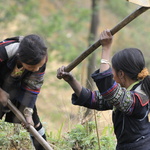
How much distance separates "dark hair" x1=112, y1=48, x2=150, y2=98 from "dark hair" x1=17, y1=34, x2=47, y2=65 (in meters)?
0.73

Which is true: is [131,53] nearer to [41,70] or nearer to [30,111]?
[41,70]

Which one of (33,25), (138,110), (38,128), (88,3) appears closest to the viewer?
(138,110)

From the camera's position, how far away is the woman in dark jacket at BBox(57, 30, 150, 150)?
2.56m

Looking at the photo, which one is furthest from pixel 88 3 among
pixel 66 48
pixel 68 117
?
pixel 68 117

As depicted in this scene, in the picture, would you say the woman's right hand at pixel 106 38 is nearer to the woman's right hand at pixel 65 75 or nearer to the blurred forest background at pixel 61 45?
the woman's right hand at pixel 65 75

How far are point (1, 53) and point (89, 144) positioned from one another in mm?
1487

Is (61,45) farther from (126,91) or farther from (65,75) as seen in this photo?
(126,91)

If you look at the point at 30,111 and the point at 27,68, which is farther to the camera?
the point at 30,111

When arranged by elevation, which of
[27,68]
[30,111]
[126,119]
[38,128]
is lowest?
[38,128]

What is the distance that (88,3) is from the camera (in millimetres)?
27094

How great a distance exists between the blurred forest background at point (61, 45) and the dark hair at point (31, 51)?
1.06 m

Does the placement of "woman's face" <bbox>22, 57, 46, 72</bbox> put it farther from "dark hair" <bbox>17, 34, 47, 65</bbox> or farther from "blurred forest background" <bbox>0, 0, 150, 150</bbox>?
"blurred forest background" <bbox>0, 0, 150, 150</bbox>

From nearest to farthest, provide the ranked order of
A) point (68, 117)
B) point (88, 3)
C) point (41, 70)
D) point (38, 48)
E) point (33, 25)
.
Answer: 1. point (38, 48)
2. point (41, 70)
3. point (68, 117)
4. point (33, 25)
5. point (88, 3)

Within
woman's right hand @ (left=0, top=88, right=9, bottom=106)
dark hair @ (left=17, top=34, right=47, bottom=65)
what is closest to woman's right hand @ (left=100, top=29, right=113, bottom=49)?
dark hair @ (left=17, top=34, right=47, bottom=65)
